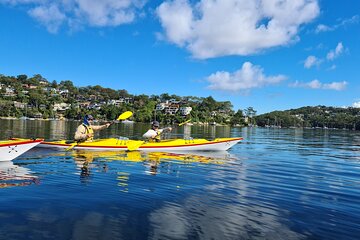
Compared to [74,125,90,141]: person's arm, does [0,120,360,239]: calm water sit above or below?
below

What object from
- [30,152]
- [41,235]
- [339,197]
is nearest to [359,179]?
[339,197]

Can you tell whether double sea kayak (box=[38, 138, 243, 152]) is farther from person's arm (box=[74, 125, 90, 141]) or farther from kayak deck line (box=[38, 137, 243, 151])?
person's arm (box=[74, 125, 90, 141])

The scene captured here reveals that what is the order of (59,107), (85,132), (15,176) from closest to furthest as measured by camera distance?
(15,176) → (85,132) → (59,107)

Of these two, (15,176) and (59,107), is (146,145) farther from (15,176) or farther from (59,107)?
(59,107)

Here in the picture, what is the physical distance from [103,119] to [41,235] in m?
150

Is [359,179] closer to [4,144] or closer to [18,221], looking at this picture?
[18,221]

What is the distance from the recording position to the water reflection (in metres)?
9.66

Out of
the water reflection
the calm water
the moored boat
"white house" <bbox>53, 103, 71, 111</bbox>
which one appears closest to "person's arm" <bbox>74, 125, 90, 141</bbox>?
the calm water

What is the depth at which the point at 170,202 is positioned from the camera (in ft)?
27.3

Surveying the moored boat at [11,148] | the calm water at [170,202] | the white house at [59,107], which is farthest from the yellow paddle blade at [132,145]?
the white house at [59,107]

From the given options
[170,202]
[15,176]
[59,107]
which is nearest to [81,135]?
[15,176]

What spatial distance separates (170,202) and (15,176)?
19.0 feet

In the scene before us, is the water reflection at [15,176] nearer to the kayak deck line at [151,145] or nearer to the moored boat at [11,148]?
the moored boat at [11,148]

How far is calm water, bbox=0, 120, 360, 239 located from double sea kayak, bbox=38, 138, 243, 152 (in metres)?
4.27
